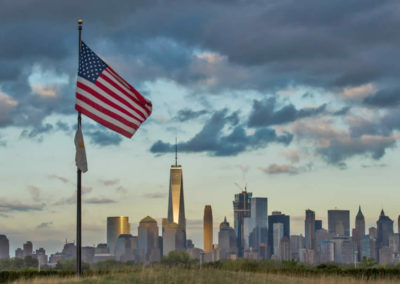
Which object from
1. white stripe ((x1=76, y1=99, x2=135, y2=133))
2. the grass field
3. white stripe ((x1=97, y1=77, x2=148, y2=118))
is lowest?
the grass field

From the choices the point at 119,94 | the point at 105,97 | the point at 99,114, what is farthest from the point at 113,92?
the point at 99,114

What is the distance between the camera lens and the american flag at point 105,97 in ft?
115

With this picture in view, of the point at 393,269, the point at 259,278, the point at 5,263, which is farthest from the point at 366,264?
the point at 5,263

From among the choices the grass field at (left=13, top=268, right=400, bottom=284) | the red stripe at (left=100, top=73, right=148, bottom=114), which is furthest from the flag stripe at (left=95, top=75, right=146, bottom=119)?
the grass field at (left=13, top=268, right=400, bottom=284)

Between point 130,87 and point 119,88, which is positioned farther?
point 130,87

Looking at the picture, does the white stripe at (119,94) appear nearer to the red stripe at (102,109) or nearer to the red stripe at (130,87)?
the red stripe at (130,87)

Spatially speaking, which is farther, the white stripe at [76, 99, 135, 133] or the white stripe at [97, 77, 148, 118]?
the white stripe at [97, 77, 148, 118]

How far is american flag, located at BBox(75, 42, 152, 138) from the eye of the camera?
35.0 meters

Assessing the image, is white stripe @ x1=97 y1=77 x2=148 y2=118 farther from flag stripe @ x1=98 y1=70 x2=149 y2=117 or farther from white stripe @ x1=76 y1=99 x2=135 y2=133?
white stripe @ x1=76 y1=99 x2=135 y2=133

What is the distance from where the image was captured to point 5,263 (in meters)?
105

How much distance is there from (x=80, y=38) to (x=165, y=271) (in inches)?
484

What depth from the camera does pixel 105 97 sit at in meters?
35.2

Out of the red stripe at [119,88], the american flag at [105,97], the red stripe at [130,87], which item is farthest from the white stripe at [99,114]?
the red stripe at [130,87]

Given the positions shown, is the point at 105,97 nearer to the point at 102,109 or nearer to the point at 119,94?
the point at 102,109
